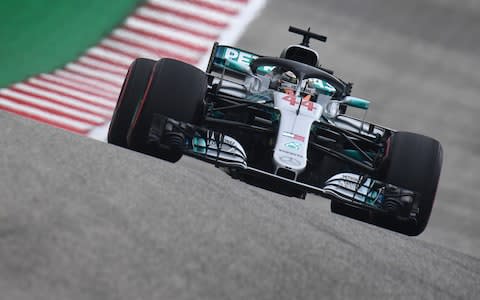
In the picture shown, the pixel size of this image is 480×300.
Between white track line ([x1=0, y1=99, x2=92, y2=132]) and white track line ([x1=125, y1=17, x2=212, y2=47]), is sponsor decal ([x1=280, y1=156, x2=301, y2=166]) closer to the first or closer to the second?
white track line ([x1=0, y1=99, x2=92, y2=132])

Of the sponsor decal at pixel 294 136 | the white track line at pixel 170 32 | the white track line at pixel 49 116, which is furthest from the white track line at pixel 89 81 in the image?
the sponsor decal at pixel 294 136

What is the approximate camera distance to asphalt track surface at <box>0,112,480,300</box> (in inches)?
108

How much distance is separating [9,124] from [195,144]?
43.6 inches

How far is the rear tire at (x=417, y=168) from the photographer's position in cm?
529

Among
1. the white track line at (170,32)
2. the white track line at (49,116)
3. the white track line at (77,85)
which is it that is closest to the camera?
the white track line at (49,116)

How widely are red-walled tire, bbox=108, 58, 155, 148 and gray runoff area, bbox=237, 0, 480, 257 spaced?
3011mm

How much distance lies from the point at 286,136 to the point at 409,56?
365 centimetres

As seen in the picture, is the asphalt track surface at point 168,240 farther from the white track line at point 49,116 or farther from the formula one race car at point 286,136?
the white track line at point 49,116

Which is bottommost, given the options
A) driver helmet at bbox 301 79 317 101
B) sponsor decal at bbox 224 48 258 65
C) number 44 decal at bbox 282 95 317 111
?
number 44 decal at bbox 282 95 317 111

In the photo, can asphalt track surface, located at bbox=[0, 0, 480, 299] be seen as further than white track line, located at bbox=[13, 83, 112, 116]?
No

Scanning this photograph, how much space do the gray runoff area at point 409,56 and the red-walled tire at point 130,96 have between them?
9.88ft

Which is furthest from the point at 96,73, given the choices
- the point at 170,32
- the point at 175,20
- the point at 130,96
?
the point at 130,96

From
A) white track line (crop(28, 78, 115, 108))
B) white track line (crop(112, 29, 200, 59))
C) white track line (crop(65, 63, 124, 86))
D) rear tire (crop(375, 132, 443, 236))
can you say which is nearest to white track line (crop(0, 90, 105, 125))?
white track line (crop(28, 78, 115, 108))

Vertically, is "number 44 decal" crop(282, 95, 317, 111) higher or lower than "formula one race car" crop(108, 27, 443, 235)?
higher
